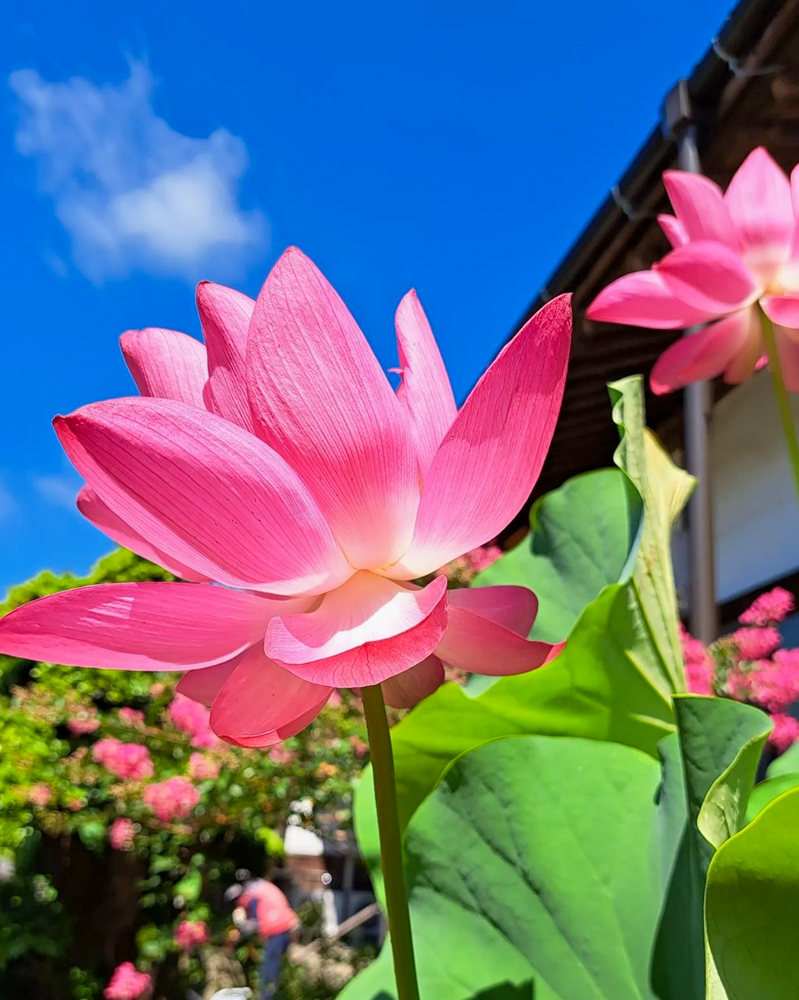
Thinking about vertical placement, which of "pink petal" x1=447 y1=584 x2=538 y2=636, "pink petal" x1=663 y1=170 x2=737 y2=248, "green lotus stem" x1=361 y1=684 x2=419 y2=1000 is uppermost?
"pink petal" x1=663 y1=170 x2=737 y2=248

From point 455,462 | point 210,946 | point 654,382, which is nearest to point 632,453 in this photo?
point 654,382

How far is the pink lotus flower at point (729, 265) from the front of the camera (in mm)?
544

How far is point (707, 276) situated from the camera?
547 millimetres

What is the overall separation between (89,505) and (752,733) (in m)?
0.28

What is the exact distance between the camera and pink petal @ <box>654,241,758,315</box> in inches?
20.9

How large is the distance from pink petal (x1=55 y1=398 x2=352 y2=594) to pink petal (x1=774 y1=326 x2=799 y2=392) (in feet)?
1.46

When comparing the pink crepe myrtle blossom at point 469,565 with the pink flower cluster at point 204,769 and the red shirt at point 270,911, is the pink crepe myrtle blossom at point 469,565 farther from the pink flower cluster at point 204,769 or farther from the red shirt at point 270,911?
the red shirt at point 270,911

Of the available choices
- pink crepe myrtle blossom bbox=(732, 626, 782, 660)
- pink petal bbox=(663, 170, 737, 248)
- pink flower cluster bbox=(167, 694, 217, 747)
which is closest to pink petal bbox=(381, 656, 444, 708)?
pink petal bbox=(663, 170, 737, 248)

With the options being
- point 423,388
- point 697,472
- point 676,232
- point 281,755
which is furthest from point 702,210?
point 281,755

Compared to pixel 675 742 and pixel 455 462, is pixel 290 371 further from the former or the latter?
pixel 675 742

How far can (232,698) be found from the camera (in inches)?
10.2

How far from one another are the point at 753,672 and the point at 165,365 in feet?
5.23

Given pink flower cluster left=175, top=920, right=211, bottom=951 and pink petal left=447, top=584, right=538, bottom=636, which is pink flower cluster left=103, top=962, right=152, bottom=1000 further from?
pink petal left=447, top=584, right=538, bottom=636

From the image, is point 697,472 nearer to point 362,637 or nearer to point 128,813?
point 128,813
